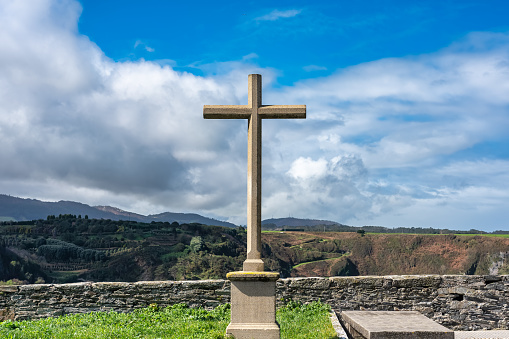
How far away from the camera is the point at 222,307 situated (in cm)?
935

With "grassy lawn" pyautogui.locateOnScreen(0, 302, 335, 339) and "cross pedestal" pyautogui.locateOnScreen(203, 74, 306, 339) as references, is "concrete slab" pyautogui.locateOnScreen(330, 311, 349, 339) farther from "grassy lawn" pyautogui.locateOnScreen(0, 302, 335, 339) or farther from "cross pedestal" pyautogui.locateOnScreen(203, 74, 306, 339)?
"cross pedestal" pyautogui.locateOnScreen(203, 74, 306, 339)

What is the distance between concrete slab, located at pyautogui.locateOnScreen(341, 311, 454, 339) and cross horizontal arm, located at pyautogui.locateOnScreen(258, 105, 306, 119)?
3.09m

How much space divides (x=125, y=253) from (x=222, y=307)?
3531 cm

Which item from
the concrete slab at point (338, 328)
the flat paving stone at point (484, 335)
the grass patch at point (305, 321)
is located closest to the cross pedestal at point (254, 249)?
the grass patch at point (305, 321)

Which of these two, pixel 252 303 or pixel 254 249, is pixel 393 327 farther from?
pixel 254 249

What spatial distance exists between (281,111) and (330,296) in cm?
476

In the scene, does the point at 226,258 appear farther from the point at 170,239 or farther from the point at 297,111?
the point at 297,111

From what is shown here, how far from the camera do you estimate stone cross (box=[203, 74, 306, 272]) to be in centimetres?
638

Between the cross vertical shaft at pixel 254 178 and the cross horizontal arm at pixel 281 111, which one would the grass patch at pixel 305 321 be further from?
the cross horizontal arm at pixel 281 111

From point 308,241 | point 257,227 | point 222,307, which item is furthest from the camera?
point 308,241

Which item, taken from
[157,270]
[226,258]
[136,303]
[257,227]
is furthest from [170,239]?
[257,227]

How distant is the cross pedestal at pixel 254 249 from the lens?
6.06 meters

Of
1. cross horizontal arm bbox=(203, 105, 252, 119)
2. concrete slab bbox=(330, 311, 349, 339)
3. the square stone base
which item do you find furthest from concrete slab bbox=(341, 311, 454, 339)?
cross horizontal arm bbox=(203, 105, 252, 119)

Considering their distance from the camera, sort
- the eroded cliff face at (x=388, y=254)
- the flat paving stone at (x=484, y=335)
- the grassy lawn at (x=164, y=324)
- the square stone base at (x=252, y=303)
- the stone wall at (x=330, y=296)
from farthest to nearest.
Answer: the eroded cliff face at (x=388, y=254), the stone wall at (x=330, y=296), the flat paving stone at (x=484, y=335), the grassy lawn at (x=164, y=324), the square stone base at (x=252, y=303)
